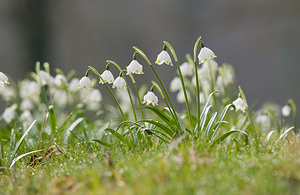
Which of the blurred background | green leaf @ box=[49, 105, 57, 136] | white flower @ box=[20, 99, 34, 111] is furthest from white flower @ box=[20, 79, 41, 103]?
the blurred background

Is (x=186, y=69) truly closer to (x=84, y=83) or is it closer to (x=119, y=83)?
(x=119, y=83)

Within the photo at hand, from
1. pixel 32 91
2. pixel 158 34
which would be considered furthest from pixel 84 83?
pixel 158 34

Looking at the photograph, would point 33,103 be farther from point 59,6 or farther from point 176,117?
point 59,6

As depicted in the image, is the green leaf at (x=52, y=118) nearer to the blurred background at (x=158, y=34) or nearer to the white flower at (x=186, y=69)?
the white flower at (x=186, y=69)

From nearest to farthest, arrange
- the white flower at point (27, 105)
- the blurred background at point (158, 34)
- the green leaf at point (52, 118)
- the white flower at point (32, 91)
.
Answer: the green leaf at point (52, 118) < the white flower at point (32, 91) < the white flower at point (27, 105) < the blurred background at point (158, 34)

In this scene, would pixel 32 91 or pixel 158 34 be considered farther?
pixel 158 34

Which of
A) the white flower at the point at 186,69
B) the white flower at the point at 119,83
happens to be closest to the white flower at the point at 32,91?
the white flower at the point at 186,69

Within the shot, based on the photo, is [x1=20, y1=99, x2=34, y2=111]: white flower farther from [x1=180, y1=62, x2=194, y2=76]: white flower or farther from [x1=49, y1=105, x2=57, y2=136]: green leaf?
[x1=180, y1=62, x2=194, y2=76]: white flower

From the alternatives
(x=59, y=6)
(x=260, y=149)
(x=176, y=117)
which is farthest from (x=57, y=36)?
(x=260, y=149)

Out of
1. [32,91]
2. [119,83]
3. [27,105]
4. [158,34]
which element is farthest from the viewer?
[158,34]
